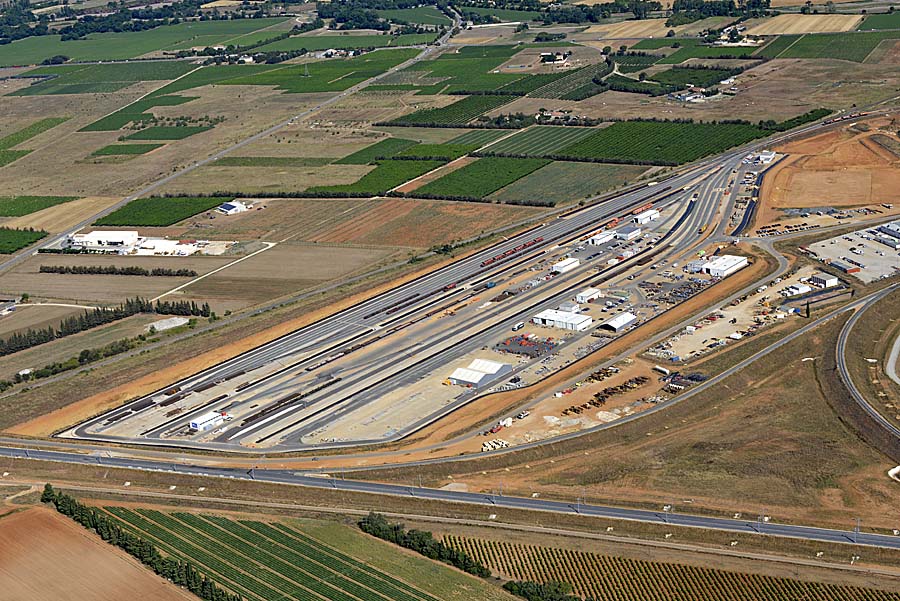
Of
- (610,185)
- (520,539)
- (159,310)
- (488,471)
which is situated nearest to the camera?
(520,539)

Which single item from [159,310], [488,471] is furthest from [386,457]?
[159,310]

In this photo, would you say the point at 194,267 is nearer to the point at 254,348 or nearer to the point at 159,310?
the point at 159,310

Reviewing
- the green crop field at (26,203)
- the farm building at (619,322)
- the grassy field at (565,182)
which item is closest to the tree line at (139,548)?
the farm building at (619,322)

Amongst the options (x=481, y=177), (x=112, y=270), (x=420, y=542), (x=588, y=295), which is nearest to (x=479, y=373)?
(x=588, y=295)

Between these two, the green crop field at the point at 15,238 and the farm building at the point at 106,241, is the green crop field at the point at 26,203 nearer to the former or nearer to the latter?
the green crop field at the point at 15,238

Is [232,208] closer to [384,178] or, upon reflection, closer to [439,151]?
[384,178]

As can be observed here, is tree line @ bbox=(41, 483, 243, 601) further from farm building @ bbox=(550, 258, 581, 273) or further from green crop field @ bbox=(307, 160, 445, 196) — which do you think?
green crop field @ bbox=(307, 160, 445, 196)

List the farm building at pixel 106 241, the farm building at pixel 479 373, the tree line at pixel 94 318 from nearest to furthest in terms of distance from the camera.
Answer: the farm building at pixel 479 373, the tree line at pixel 94 318, the farm building at pixel 106 241
